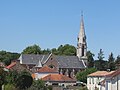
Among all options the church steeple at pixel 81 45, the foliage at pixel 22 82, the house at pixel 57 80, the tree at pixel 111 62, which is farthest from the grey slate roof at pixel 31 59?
the foliage at pixel 22 82

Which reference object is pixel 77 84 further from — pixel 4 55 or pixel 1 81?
pixel 4 55

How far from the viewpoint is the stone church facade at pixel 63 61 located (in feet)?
417

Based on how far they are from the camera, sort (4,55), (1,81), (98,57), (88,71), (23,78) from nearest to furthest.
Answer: (1,81), (23,78), (88,71), (98,57), (4,55)

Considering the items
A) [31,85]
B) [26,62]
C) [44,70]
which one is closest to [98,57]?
[26,62]

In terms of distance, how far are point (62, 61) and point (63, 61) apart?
1.34 ft

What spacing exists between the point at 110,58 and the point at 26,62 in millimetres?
31573

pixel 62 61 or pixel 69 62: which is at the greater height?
pixel 62 61

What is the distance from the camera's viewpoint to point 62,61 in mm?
131375

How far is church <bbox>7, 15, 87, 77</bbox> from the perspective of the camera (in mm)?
126812

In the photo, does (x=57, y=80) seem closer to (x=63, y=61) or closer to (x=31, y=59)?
(x=63, y=61)

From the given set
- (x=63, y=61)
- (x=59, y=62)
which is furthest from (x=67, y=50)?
(x=59, y=62)

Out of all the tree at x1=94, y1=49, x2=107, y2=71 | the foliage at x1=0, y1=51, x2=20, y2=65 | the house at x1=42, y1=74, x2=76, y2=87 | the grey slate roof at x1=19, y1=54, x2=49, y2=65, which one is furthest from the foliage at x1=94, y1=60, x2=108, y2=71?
the foliage at x1=0, y1=51, x2=20, y2=65

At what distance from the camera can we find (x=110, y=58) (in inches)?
5679

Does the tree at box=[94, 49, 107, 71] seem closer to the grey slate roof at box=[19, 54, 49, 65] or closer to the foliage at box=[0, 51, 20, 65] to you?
the grey slate roof at box=[19, 54, 49, 65]
